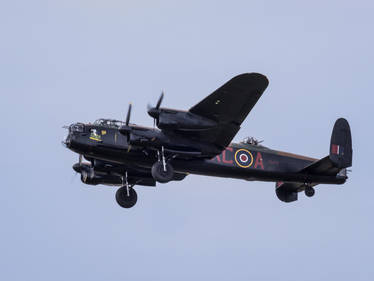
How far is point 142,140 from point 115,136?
1081 mm

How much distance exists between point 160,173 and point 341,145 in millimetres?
7190

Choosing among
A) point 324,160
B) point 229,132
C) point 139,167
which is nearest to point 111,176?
point 139,167

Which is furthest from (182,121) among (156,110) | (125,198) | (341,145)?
(341,145)

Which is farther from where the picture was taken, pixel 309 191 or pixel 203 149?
pixel 309 191

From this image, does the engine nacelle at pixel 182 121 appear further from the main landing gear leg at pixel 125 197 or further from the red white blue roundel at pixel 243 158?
Result: the main landing gear leg at pixel 125 197

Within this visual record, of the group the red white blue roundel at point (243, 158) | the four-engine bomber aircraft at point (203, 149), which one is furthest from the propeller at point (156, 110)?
the red white blue roundel at point (243, 158)

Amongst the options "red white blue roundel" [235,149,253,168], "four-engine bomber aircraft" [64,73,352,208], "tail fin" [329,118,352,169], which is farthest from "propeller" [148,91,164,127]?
"tail fin" [329,118,352,169]

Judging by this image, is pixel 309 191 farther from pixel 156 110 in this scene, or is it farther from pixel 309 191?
pixel 156 110

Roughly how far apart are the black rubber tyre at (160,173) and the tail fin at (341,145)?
6.24 metres

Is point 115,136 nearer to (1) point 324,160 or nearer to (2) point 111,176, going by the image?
(2) point 111,176

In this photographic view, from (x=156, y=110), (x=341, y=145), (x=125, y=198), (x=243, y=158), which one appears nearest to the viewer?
(x=156, y=110)

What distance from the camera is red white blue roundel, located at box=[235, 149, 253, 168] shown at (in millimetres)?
30172

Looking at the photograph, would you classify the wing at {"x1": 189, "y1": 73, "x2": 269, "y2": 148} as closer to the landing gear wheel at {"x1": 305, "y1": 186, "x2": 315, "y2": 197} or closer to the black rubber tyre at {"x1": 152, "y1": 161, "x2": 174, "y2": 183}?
the black rubber tyre at {"x1": 152, "y1": 161, "x2": 174, "y2": 183}

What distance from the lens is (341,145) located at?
101ft
